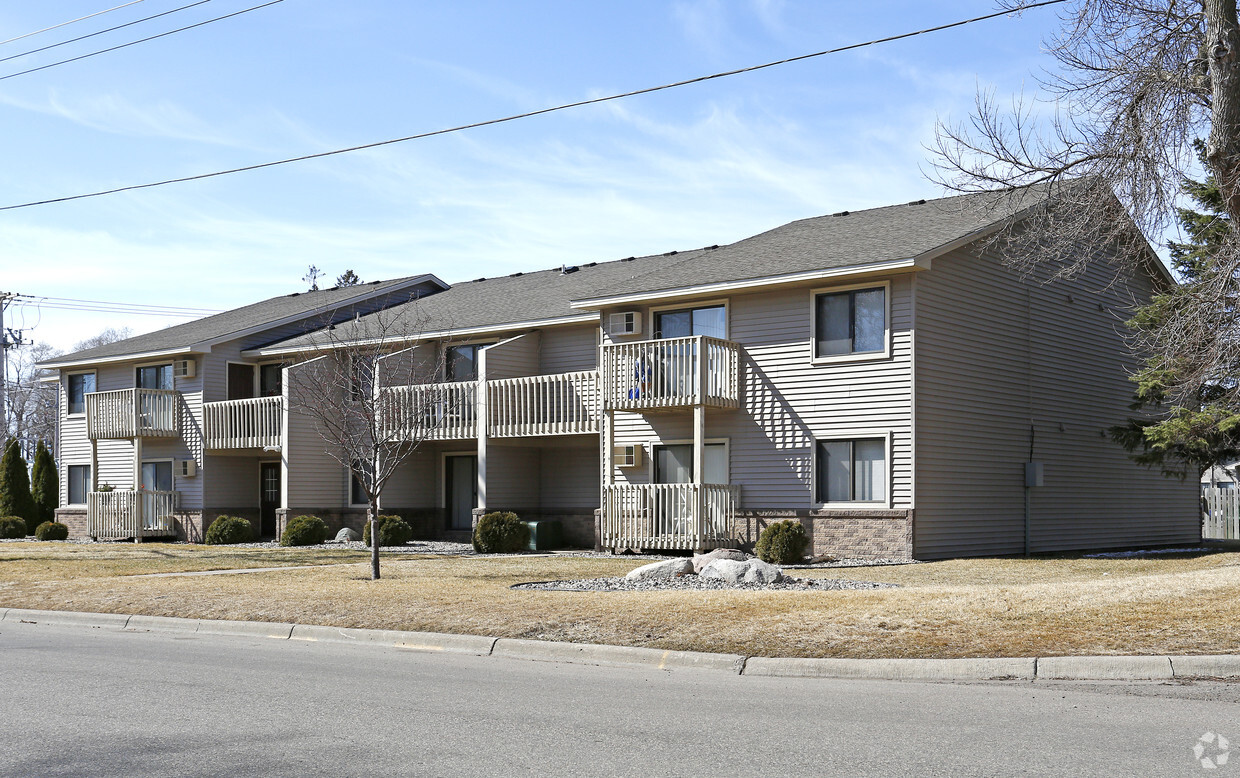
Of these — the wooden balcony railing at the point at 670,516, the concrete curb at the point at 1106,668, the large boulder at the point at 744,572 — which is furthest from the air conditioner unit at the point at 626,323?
the concrete curb at the point at 1106,668

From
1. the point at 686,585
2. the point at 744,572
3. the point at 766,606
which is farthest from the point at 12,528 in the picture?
the point at 766,606

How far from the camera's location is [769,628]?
38.8 feet

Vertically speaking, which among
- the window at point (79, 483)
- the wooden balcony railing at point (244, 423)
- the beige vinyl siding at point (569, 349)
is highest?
the beige vinyl siding at point (569, 349)

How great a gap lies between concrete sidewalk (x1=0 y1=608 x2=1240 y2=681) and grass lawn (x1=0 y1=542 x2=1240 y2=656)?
0.77 ft

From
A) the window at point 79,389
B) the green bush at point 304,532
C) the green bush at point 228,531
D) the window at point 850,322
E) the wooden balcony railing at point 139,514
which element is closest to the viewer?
the window at point 850,322

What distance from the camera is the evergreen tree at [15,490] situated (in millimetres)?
39250

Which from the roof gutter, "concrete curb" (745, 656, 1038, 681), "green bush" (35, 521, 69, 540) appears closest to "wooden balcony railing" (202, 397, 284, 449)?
the roof gutter

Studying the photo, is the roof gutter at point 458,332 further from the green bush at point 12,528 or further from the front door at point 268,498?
the green bush at point 12,528

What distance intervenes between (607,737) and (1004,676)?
4.01 metres

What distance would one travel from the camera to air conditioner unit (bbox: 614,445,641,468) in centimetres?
2609

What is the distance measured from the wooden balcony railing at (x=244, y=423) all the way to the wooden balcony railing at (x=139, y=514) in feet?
7.56

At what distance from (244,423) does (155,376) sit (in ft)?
15.9

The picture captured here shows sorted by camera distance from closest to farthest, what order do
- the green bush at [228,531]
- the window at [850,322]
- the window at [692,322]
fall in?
1. the window at [850,322]
2. the window at [692,322]
3. the green bush at [228,531]

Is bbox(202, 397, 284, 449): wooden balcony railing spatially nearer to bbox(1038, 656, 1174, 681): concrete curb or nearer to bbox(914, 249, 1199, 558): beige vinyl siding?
bbox(914, 249, 1199, 558): beige vinyl siding
